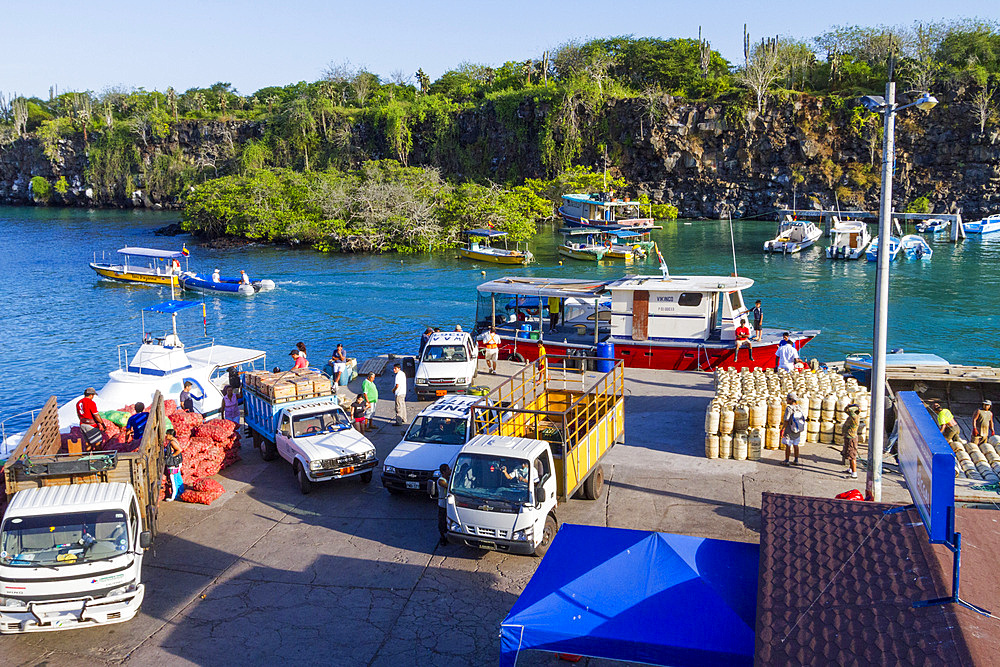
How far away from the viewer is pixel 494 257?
62406 mm

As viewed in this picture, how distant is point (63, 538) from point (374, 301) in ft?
128

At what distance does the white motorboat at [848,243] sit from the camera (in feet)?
207

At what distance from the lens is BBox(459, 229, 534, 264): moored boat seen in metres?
61.6

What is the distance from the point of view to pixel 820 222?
289 feet

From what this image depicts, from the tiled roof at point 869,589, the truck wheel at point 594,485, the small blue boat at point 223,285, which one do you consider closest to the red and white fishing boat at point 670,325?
the truck wheel at point 594,485

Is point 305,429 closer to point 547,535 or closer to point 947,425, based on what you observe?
point 547,535

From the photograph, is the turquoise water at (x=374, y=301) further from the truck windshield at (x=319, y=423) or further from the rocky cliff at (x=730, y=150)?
the rocky cliff at (x=730, y=150)

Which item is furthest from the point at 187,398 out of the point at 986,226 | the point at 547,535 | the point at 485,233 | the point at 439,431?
the point at 986,226

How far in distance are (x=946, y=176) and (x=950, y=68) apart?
44.8 ft

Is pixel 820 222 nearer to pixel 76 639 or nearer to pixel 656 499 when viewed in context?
pixel 656 499

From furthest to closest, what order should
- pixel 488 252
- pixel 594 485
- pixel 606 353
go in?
pixel 488 252, pixel 606 353, pixel 594 485

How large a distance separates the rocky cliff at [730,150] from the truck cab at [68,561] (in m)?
95.0

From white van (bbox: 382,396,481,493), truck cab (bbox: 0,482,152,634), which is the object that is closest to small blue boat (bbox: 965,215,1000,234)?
white van (bbox: 382,396,481,493)

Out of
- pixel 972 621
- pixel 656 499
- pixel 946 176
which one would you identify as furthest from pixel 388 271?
pixel 946 176
